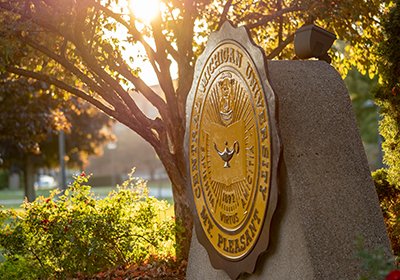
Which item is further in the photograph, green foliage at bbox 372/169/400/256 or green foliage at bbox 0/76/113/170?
green foliage at bbox 0/76/113/170

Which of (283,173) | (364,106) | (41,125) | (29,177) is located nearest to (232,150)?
(283,173)

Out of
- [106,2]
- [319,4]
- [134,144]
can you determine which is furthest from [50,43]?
[134,144]

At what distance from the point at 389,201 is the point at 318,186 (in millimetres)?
3813

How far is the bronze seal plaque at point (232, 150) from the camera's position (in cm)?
638

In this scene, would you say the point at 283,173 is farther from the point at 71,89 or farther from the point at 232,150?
the point at 71,89

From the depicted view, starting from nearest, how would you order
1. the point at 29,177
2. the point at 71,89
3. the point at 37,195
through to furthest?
1. the point at 71,89
2. the point at 29,177
3. the point at 37,195

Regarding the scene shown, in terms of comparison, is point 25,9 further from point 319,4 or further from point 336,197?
point 336,197

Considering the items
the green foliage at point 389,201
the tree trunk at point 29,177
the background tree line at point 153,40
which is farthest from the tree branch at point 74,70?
the tree trunk at point 29,177

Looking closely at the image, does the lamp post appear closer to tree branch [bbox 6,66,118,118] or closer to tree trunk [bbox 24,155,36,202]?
tree branch [bbox 6,66,118,118]

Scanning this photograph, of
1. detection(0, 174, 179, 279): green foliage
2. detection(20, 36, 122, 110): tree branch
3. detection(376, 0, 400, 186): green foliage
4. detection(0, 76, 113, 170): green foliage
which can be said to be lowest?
detection(0, 174, 179, 279): green foliage

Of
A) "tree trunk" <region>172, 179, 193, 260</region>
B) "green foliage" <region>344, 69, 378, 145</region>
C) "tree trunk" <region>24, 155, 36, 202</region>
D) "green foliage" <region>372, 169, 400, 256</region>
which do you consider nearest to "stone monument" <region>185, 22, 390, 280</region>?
"green foliage" <region>372, 169, 400, 256</region>

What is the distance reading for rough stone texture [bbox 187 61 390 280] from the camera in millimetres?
6133

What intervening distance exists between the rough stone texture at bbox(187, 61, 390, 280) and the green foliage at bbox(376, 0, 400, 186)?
241 centimetres

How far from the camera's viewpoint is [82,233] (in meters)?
10.1
